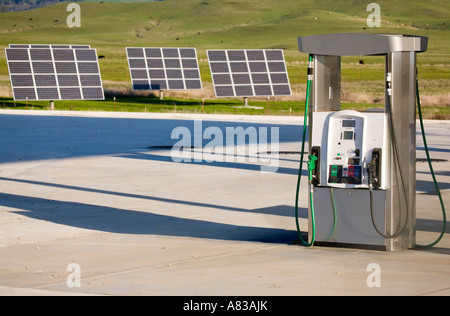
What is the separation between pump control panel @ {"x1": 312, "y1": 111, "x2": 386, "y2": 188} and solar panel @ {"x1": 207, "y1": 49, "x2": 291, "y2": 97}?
125 ft

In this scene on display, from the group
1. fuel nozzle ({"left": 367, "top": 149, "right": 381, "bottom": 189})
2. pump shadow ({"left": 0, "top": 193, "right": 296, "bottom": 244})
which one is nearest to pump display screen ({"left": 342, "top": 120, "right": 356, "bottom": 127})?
fuel nozzle ({"left": 367, "top": 149, "right": 381, "bottom": 189})

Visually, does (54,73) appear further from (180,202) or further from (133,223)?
(133,223)

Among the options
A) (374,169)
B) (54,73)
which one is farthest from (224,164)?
(54,73)

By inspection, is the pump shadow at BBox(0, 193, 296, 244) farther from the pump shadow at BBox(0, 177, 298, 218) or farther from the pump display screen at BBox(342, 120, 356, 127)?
the pump display screen at BBox(342, 120, 356, 127)

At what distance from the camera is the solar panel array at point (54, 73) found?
4481 centimetres

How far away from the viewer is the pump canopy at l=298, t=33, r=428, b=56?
1029cm

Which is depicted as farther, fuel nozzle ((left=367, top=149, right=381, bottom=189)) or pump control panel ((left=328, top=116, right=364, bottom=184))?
pump control panel ((left=328, top=116, right=364, bottom=184))

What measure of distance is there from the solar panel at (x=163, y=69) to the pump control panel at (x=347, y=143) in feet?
136

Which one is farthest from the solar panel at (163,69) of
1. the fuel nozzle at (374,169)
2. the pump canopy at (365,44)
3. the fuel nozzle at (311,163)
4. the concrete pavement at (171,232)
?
the fuel nozzle at (374,169)

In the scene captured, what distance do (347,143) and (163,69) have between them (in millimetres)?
43479
